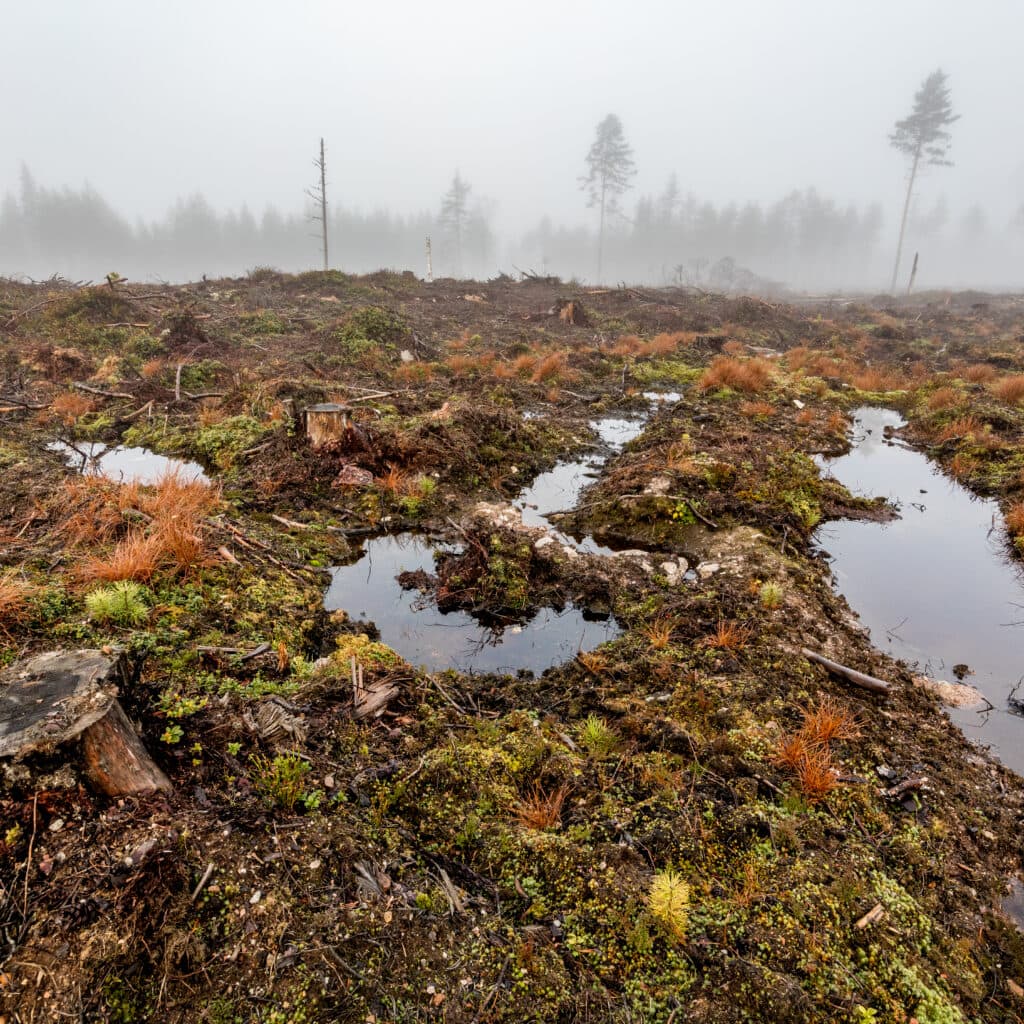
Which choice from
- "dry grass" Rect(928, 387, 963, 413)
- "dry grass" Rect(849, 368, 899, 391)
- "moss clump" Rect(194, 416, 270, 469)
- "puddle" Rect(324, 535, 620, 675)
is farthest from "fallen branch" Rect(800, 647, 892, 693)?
"dry grass" Rect(849, 368, 899, 391)

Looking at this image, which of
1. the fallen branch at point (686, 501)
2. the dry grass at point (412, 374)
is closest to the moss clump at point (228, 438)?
the dry grass at point (412, 374)

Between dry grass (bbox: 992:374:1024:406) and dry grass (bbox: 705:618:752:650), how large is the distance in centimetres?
1295

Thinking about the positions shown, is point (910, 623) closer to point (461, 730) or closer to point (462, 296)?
point (461, 730)

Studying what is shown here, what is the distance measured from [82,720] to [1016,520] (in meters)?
10.2

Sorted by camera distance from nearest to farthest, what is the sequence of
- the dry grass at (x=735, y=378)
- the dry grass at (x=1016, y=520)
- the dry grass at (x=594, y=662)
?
the dry grass at (x=594, y=662), the dry grass at (x=1016, y=520), the dry grass at (x=735, y=378)

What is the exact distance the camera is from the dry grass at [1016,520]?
289 inches

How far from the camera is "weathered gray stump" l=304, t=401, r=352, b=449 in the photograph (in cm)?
820

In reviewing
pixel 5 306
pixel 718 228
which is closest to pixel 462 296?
pixel 5 306

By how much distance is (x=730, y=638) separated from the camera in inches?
189

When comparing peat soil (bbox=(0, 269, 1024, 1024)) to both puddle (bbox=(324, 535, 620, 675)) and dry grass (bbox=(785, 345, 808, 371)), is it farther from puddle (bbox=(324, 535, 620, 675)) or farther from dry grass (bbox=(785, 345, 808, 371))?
dry grass (bbox=(785, 345, 808, 371))

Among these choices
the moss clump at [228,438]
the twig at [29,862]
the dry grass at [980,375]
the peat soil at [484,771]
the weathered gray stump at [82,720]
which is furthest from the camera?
the dry grass at [980,375]

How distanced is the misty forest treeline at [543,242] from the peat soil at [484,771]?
77115 mm

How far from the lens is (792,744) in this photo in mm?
3625

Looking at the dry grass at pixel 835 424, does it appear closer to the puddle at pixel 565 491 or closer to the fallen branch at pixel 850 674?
Answer: the puddle at pixel 565 491
